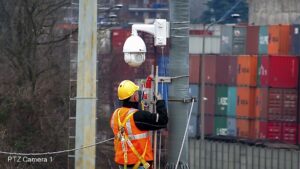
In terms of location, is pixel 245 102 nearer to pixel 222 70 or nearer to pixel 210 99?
pixel 210 99

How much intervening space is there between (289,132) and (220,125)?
15.4ft

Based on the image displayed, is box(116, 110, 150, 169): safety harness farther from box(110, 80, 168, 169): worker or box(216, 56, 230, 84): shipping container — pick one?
box(216, 56, 230, 84): shipping container

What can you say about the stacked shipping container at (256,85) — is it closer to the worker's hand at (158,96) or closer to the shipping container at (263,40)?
the shipping container at (263,40)

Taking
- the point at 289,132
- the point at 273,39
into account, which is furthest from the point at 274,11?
the point at 289,132

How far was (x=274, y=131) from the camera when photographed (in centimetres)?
3303

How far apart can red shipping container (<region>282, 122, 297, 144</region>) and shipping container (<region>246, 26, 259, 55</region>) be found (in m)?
7.14

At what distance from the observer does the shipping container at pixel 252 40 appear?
39.1 meters

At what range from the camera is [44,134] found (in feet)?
51.4

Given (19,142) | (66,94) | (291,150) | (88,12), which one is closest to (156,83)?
(88,12)

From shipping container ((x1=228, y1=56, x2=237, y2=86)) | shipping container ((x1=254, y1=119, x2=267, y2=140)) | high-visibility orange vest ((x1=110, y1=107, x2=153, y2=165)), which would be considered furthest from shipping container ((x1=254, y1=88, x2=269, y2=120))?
high-visibility orange vest ((x1=110, y1=107, x2=153, y2=165))

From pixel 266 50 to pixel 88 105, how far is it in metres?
30.5

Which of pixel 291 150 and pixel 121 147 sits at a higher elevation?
pixel 121 147

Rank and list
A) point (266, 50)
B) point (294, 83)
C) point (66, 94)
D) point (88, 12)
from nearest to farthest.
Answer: point (88, 12) < point (66, 94) < point (294, 83) < point (266, 50)

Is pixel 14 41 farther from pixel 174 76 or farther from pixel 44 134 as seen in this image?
pixel 174 76
